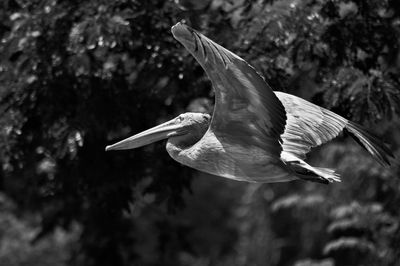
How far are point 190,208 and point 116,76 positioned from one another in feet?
31.3

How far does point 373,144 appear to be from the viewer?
→ 261 inches

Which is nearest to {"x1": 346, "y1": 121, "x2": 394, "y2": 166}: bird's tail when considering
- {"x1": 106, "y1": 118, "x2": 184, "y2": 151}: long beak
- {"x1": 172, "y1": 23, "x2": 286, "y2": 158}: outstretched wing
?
{"x1": 172, "y1": 23, "x2": 286, "y2": 158}: outstretched wing

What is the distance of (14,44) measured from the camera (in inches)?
314

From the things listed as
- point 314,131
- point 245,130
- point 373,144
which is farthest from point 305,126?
point 245,130

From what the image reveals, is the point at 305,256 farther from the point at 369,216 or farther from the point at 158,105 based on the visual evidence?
the point at 158,105

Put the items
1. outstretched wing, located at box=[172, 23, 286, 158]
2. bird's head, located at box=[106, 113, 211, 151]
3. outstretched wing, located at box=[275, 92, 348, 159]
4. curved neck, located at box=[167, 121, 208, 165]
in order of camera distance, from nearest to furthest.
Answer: outstretched wing, located at box=[172, 23, 286, 158], curved neck, located at box=[167, 121, 208, 165], bird's head, located at box=[106, 113, 211, 151], outstretched wing, located at box=[275, 92, 348, 159]

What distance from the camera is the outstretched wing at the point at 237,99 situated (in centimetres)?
559

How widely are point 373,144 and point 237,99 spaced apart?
4.03 feet

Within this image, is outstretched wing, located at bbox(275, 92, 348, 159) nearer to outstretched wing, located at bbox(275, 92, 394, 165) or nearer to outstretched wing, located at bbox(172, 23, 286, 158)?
outstretched wing, located at bbox(275, 92, 394, 165)

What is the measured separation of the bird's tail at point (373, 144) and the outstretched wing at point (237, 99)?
0.84 meters

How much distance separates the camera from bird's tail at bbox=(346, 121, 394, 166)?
658 centimetres

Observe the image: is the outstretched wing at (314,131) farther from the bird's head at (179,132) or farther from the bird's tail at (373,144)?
the bird's head at (179,132)

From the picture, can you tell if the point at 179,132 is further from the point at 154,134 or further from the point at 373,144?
the point at 373,144

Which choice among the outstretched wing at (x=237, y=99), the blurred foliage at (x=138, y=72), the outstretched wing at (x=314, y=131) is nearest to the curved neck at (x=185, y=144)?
the outstretched wing at (x=237, y=99)
